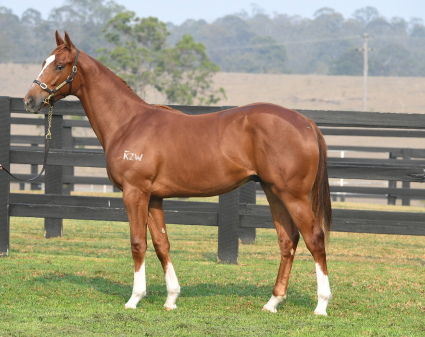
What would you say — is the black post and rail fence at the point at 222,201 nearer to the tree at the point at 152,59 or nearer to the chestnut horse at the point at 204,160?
the chestnut horse at the point at 204,160

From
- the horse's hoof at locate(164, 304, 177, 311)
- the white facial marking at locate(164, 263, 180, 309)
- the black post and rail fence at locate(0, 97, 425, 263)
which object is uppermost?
the black post and rail fence at locate(0, 97, 425, 263)

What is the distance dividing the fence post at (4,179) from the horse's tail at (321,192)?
423 centimetres

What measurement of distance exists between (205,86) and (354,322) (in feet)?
130

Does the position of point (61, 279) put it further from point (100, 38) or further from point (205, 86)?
point (100, 38)

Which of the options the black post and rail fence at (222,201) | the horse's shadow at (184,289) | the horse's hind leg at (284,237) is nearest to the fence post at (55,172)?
the black post and rail fence at (222,201)

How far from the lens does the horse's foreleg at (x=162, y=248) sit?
489 cm

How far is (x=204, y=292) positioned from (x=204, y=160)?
1537mm

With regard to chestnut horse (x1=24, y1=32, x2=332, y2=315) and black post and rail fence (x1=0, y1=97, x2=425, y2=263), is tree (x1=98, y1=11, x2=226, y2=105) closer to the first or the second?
black post and rail fence (x1=0, y1=97, x2=425, y2=263)

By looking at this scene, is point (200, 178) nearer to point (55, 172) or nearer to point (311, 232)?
point (311, 232)

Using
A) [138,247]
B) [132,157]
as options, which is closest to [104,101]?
[132,157]

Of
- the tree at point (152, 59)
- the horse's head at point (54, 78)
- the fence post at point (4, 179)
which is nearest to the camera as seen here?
the horse's head at point (54, 78)

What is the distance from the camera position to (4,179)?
7078 millimetres

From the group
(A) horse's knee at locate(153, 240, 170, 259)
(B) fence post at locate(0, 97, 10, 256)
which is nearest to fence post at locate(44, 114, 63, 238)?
(B) fence post at locate(0, 97, 10, 256)

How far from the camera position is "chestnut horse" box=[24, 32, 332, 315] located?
4.66 metres
